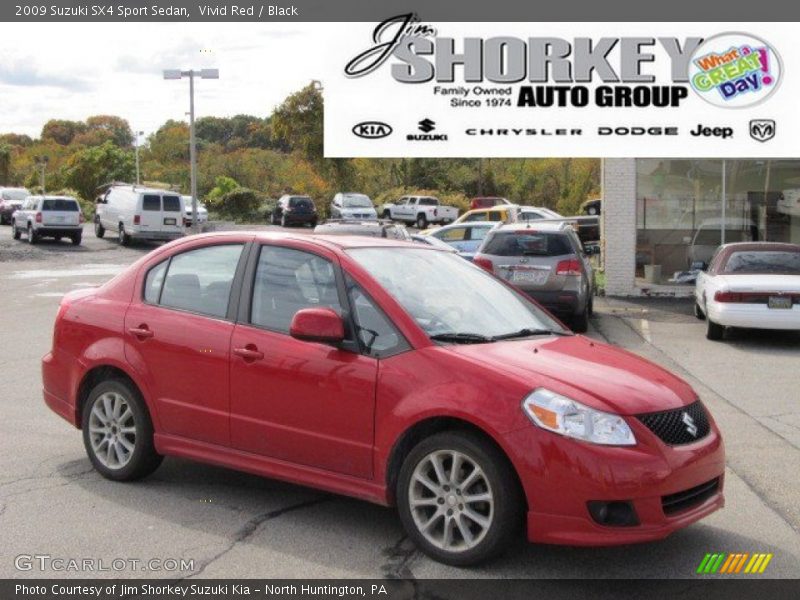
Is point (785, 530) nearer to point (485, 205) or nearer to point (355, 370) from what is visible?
point (355, 370)

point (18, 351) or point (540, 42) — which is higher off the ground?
point (540, 42)

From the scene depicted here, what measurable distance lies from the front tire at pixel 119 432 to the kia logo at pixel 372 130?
48.6 ft

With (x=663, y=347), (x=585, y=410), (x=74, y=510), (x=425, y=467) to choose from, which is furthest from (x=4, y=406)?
(x=663, y=347)

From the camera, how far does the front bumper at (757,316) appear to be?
13438mm

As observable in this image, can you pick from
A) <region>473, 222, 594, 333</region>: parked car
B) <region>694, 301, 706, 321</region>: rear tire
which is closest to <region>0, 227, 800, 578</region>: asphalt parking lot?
<region>473, 222, 594, 333</region>: parked car

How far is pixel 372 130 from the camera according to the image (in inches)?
845

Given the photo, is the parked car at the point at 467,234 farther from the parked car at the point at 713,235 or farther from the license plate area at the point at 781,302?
the license plate area at the point at 781,302

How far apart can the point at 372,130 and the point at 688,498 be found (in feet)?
56.4

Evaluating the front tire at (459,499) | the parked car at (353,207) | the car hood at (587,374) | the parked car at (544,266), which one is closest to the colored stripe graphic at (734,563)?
the car hood at (587,374)

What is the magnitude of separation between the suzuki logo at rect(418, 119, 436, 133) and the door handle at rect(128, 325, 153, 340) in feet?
47.6

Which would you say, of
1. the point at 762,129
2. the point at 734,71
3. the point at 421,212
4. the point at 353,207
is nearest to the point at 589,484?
the point at 762,129

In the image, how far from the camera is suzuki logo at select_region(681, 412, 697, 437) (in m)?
5.13

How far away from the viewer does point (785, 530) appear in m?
5.75

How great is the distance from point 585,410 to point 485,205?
158 ft
